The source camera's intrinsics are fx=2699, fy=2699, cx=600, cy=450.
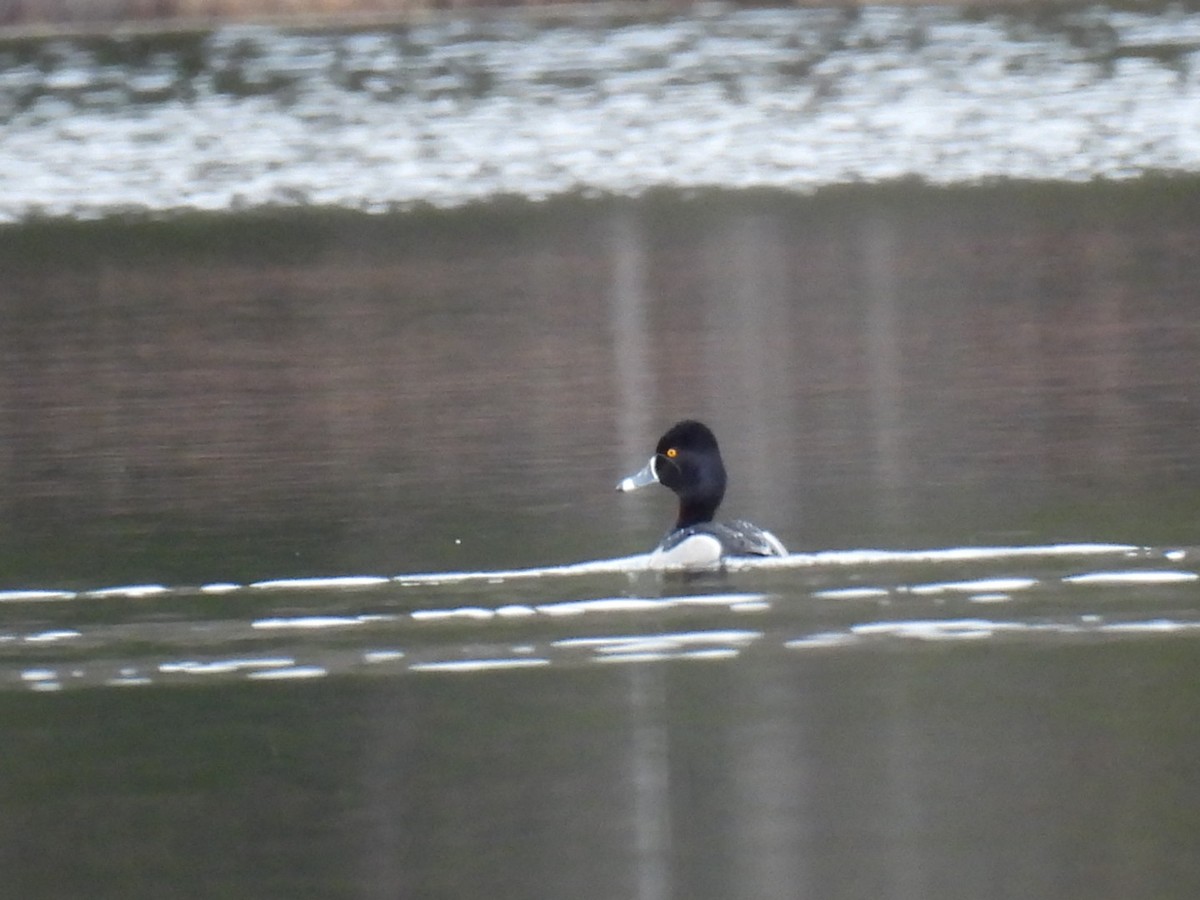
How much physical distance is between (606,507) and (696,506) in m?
1.05

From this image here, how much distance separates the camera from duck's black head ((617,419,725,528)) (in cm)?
1263

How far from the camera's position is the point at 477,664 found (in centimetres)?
968

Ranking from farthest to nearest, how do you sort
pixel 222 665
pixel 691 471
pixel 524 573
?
pixel 691 471 < pixel 524 573 < pixel 222 665

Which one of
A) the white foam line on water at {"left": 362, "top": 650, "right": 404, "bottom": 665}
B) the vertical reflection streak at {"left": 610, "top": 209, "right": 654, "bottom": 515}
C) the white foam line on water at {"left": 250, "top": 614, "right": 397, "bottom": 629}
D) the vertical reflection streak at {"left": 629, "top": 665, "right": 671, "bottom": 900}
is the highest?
the vertical reflection streak at {"left": 629, "top": 665, "right": 671, "bottom": 900}

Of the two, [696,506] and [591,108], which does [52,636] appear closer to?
[696,506]

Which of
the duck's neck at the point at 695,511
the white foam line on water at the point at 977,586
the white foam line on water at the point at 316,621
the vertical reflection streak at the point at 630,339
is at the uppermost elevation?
the white foam line on water at the point at 316,621

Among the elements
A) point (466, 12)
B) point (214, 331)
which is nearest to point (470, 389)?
point (214, 331)

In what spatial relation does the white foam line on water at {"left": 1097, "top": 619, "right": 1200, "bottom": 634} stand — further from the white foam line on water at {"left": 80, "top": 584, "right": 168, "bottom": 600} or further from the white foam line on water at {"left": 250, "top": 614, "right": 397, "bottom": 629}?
the white foam line on water at {"left": 80, "top": 584, "right": 168, "bottom": 600}

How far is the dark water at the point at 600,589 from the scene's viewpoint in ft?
24.5

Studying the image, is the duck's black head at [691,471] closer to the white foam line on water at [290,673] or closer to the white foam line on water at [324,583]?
the white foam line on water at [324,583]

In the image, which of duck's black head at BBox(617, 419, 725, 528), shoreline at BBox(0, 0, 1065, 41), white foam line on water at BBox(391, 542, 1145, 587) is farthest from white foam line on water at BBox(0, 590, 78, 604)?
shoreline at BBox(0, 0, 1065, 41)

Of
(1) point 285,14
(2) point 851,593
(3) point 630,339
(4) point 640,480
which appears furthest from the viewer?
(1) point 285,14

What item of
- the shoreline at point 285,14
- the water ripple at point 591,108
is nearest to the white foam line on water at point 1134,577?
the water ripple at point 591,108

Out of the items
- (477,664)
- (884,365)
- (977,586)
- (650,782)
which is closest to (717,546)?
(977,586)
